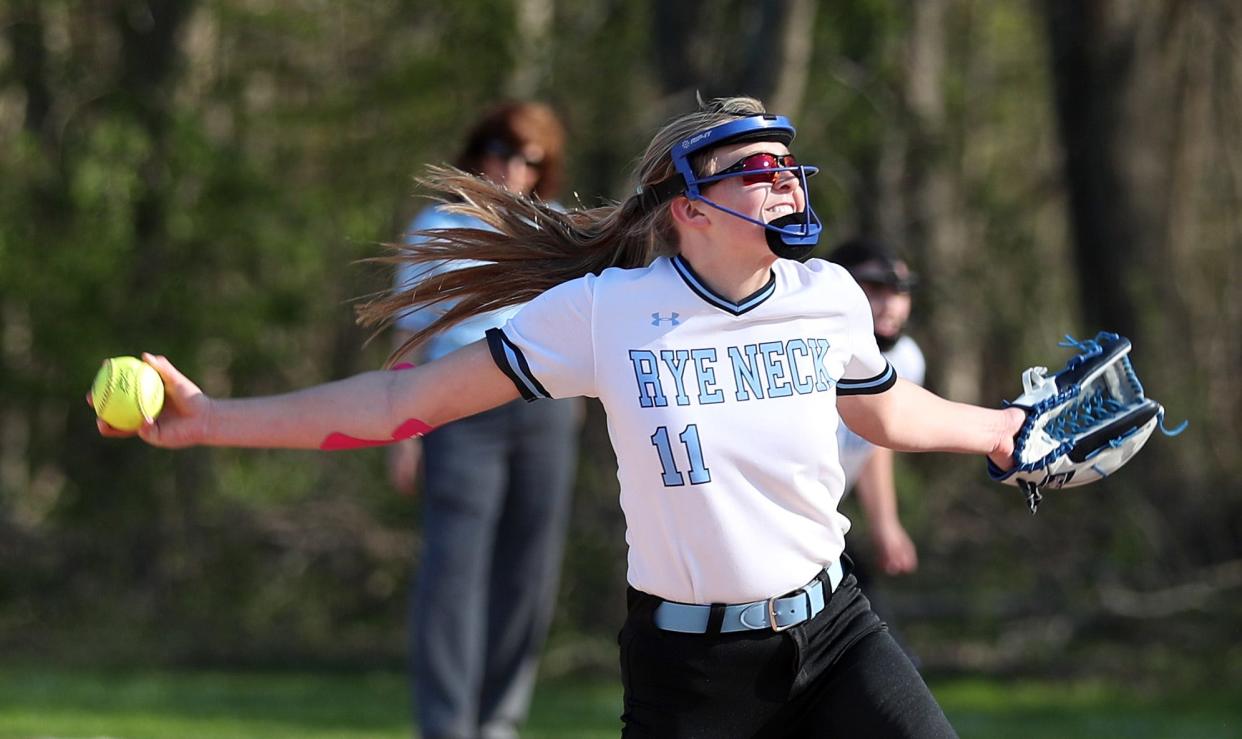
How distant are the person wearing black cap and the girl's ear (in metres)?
1.62

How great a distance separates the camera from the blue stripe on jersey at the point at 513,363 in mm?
3576

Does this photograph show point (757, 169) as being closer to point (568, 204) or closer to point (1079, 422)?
point (1079, 422)

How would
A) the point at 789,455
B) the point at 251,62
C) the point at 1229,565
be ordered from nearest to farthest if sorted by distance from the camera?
the point at 789,455
the point at 1229,565
the point at 251,62

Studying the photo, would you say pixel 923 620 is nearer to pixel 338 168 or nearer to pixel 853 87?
pixel 853 87

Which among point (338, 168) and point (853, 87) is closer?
point (853, 87)

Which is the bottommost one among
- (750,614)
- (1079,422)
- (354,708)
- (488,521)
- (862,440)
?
(354,708)

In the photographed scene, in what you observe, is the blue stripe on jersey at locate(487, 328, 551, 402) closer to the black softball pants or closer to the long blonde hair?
the long blonde hair

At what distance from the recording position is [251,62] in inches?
500

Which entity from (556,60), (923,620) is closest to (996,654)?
(923,620)

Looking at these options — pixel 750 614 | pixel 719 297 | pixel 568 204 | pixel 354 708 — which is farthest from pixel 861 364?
pixel 568 204

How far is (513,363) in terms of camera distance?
3580 millimetres

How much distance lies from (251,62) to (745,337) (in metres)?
9.94

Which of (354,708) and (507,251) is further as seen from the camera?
(354,708)

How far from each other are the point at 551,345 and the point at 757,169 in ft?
1.91
